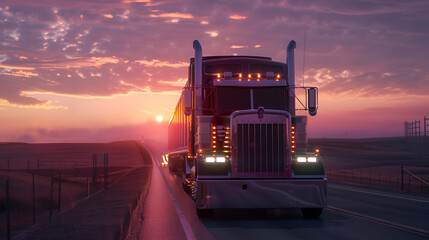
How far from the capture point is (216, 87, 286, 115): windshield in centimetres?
1303

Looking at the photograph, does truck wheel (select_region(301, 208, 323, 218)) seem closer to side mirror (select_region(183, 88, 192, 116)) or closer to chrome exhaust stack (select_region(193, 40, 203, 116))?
chrome exhaust stack (select_region(193, 40, 203, 116))

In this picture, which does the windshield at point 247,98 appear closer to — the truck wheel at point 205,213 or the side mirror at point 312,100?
the side mirror at point 312,100

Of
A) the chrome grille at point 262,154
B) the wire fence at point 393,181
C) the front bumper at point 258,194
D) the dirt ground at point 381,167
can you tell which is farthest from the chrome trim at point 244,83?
the wire fence at point 393,181

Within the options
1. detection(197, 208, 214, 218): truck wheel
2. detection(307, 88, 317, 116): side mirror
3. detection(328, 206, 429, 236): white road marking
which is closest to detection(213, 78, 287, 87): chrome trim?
detection(307, 88, 317, 116): side mirror

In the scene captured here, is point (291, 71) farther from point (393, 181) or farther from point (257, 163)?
point (393, 181)

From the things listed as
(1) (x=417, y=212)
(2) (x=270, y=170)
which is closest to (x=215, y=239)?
(2) (x=270, y=170)

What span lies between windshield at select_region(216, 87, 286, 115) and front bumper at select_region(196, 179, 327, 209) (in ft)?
8.03

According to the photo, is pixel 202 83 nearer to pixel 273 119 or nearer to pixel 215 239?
pixel 273 119

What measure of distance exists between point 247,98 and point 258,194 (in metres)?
3.07

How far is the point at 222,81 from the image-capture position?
13250 mm

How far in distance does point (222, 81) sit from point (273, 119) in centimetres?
228

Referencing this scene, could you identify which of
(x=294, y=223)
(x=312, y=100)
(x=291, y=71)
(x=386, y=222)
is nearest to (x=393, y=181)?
(x=291, y=71)

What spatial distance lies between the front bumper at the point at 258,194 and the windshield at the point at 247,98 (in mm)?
2449

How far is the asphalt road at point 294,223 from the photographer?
932cm
